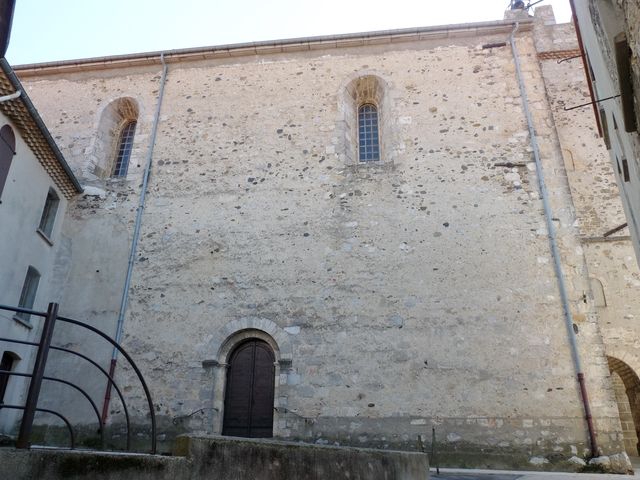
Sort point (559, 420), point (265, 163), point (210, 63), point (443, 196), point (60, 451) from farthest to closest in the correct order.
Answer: point (210, 63)
point (265, 163)
point (443, 196)
point (559, 420)
point (60, 451)

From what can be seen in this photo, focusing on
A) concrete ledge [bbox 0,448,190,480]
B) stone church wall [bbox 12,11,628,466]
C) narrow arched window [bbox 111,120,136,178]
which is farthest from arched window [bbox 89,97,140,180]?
concrete ledge [bbox 0,448,190,480]

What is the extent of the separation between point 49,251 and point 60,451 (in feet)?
28.6

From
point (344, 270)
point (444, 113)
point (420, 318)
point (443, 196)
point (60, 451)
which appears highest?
point (444, 113)

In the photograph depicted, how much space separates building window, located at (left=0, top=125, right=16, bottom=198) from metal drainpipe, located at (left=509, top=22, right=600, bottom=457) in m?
9.75

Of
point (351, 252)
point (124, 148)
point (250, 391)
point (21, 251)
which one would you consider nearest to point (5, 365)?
point (21, 251)

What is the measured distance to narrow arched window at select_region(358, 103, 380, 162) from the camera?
38.5 feet

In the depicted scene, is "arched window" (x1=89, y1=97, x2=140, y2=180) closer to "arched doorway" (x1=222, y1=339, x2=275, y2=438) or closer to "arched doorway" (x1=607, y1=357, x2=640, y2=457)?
"arched doorway" (x1=222, y1=339, x2=275, y2=438)

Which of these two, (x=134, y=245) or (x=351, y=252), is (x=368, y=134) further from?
(x=134, y=245)

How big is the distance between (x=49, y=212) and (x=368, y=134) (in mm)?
7022

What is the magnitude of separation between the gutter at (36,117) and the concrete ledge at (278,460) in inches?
255

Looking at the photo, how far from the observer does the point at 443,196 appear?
1057 centimetres

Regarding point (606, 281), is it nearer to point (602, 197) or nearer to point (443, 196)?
point (602, 197)

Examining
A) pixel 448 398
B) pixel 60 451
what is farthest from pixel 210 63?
pixel 60 451

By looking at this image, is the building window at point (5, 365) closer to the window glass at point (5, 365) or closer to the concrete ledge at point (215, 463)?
the window glass at point (5, 365)
